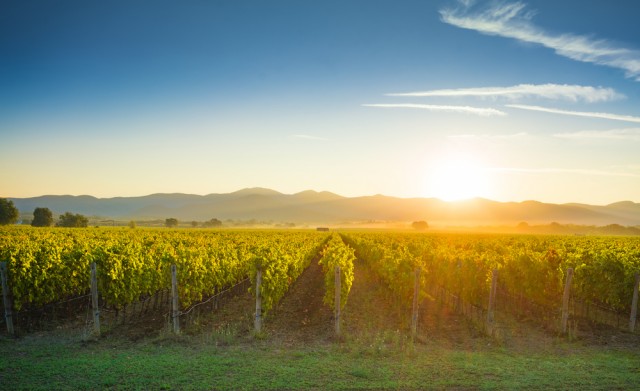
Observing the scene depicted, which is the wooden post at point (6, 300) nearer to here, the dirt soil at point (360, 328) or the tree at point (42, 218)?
the dirt soil at point (360, 328)

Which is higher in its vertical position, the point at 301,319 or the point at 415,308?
the point at 415,308

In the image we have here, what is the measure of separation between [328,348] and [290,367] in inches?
78.2

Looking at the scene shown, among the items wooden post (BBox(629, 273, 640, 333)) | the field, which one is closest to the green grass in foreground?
the field

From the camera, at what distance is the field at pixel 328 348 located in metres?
9.50

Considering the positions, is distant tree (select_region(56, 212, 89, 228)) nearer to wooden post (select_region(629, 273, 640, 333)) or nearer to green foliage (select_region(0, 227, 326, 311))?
green foliage (select_region(0, 227, 326, 311))

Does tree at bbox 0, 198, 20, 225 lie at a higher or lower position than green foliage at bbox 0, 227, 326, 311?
higher

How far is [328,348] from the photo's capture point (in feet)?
39.4

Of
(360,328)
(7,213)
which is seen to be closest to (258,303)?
(360,328)

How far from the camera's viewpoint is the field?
9500 mm

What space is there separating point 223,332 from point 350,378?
5.06 meters

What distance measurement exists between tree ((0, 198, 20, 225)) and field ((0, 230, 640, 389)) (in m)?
95.3

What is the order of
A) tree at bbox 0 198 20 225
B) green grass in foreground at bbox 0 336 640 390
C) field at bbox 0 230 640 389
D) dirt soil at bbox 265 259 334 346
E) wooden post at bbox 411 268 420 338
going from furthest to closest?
tree at bbox 0 198 20 225 → wooden post at bbox 411 268 420 338 → dirt soil at bbox 265 259 334 346 → field at bbox 0 230 640 389 → green grass in foreground at bbox 0 336 640 390

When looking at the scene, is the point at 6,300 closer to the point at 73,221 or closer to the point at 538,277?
the point at 538,277

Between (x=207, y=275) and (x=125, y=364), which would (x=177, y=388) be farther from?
(x=207, y=275)
